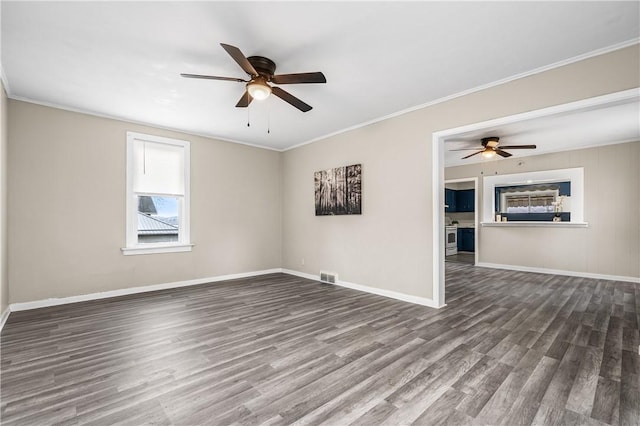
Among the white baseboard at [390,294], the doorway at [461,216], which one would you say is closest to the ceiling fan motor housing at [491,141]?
the white baseboard at [390,294]

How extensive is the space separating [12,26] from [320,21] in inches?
104

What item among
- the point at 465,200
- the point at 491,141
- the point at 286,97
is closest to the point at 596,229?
the point at 491,141

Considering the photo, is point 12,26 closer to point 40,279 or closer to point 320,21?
point 320,21

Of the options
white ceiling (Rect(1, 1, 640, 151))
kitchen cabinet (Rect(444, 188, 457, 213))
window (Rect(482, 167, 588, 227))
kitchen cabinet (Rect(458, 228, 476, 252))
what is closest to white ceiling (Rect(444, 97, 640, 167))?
window (Rect(482, 167, 588, 227))

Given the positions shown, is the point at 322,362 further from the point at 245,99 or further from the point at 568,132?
the point at 568,132

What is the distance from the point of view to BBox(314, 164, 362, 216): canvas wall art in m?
5.17

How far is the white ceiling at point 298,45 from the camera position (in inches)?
91.1

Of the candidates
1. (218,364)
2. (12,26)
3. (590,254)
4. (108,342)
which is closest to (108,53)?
(12,26)

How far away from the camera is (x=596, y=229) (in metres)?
6.09

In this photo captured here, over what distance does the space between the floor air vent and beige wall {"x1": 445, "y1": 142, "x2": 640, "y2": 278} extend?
466 cm

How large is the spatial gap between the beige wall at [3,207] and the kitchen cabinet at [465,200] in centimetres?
1109

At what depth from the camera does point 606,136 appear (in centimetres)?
551

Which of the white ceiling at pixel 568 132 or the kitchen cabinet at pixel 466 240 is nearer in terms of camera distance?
the white ceiling at pixel 568 132

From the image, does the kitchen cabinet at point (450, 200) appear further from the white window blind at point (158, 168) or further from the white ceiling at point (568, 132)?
the white window blind at point (158, 168)
